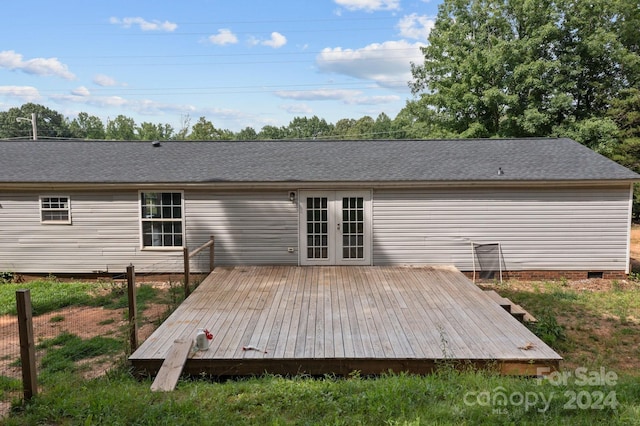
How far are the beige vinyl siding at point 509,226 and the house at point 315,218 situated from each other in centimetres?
2

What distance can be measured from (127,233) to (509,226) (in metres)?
8.37

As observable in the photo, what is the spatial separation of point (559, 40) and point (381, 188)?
17.7 metres

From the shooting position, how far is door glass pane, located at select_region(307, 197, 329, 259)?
9.10 meters

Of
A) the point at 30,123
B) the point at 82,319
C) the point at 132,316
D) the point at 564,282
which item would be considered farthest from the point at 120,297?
the point at 30,123

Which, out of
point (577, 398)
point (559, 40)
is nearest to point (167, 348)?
point (577, 398)

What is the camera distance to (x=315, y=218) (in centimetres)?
911

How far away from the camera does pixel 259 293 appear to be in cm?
689

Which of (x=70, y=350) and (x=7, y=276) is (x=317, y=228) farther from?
(x=7, y=276)

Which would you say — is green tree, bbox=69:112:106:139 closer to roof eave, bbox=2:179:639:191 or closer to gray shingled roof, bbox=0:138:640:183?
gray shingled roof, bbox=0:138:640:183

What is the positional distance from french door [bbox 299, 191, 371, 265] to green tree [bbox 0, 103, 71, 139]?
6573 centimetres

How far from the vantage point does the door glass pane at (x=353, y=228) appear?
29.9ft

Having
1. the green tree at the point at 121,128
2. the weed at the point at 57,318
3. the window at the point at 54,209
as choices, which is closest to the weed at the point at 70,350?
the weed at the point at 57,318

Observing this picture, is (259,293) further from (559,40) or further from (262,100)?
A: (262,100)

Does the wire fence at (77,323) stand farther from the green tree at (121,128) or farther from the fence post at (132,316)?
the green tree at (121,128)
